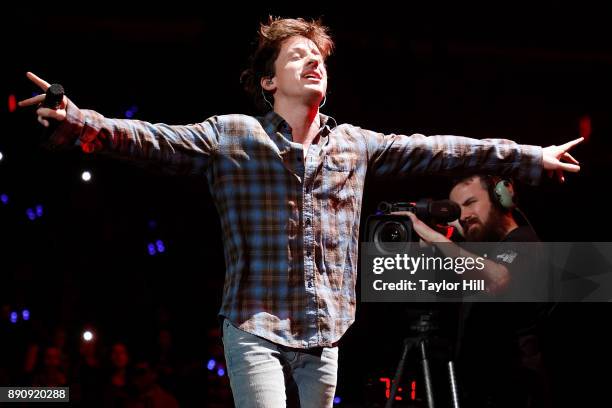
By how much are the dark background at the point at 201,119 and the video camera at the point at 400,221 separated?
2.21 m

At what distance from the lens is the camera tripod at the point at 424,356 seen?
264cm

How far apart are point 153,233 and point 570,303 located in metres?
3.07

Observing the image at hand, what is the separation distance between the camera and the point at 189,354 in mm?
5262

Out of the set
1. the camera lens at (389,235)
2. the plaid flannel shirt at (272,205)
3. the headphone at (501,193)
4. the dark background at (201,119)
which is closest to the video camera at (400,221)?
the camera lens at (389,235)

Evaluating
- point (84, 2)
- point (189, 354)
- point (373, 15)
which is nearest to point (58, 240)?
point (189, 354)

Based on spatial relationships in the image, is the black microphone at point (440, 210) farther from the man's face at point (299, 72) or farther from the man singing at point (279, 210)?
the man's face at point (299, 72)

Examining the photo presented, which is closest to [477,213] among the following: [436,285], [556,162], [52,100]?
[436,285]

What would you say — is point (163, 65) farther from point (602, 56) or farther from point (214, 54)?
point (602, 56)

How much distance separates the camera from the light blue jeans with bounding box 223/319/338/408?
1.66 metres

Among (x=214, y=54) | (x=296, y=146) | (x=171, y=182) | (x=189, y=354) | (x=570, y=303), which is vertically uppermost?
(x=214, y=54)

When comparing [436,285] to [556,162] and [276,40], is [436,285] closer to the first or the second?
[556,162]

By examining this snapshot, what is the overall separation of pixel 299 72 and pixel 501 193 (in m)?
1.86

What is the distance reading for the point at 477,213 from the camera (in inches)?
145

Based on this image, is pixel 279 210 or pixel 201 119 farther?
pixel 201 119
